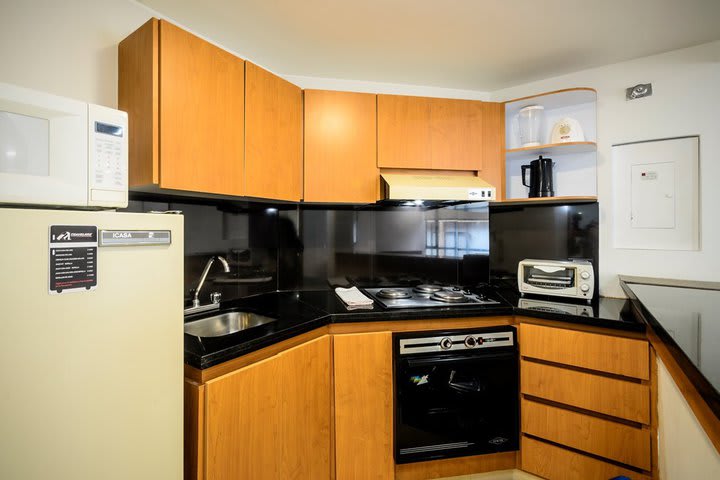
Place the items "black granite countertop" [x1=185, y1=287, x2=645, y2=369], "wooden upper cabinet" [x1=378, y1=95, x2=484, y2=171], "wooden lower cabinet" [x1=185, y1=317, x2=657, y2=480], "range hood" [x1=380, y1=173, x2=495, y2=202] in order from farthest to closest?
"wooden upper cabinet" [x1=378, y1=95, x2=484, y2=171] < "range hood" [x1=380, y1=173, x2=495, y2=202] < "wooden lower cabinet" [x1=185, y1=317, x2=657, y2=480] < "black granite countertop" [x1=185, y1=287, x2=645, y2=369]

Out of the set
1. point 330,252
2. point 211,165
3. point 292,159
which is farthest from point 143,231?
point 330,252

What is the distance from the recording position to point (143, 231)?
0.97 m

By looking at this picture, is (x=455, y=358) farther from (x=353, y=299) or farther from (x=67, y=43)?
(x=67, y=43)

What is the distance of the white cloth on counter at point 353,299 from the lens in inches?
73.1

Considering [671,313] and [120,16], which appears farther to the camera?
[120,16]

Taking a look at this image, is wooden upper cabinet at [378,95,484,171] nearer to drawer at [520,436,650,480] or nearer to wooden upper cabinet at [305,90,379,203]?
wooden upper cabinet at [305,90,379,203]

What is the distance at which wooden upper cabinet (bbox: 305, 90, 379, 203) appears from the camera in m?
2.08

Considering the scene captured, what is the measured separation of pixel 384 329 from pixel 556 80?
210cm

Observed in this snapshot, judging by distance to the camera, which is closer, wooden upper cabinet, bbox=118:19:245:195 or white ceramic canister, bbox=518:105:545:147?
wooden upper cabinet, bbox=118:19:245:195

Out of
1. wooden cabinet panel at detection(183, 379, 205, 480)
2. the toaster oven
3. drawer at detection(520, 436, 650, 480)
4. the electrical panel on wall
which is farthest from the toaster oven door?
wooden cabinet panel at detection(183, 379, 205, 480)

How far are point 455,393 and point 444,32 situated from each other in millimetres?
1988

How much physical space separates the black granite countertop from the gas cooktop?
0.07m

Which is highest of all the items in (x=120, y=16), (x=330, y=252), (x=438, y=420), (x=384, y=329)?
(x=120, y=16)

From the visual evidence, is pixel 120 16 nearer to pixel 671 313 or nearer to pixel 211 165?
pixel 211 165
